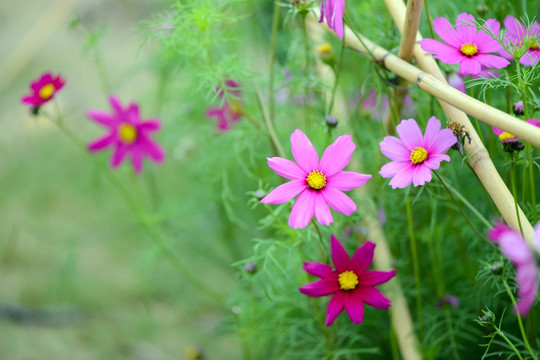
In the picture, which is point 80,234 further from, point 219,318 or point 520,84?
point 520,84

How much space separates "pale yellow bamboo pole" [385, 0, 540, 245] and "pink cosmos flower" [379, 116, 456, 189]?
0.03 metres

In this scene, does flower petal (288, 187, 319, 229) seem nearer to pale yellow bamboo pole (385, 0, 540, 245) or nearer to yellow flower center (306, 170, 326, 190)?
yellow flower center (306, 170, 326, 190)

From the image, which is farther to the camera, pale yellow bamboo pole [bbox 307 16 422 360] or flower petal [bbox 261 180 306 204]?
pale yellow bamboo pole [bbox 307 16 422 360]

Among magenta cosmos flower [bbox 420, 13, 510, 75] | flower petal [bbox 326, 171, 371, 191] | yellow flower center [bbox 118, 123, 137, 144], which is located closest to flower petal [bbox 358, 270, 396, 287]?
flower petal [bbox 326, 171, 371, 191]

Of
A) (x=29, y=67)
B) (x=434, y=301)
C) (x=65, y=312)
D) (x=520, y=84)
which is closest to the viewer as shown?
(x=520, y=84)

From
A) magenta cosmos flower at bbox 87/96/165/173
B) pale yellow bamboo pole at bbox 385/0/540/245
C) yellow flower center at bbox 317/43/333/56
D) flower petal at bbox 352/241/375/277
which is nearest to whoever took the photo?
pale yellow bamboo pole at bbox 385/0/540/245

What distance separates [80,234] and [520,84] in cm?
99

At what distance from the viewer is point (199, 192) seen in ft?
A: 3.86

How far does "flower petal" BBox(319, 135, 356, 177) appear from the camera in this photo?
51 centimetres

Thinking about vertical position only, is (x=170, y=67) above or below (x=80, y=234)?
above

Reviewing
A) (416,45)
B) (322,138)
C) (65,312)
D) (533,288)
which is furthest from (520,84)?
(65,312)

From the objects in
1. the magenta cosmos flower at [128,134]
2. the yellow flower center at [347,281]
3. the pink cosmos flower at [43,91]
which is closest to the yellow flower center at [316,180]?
the yellow flower center at [347,281]

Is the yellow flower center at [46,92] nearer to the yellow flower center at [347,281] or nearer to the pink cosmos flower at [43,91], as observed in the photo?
the pink cosmos flower at [43,91]

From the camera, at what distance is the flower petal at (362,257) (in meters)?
0.54
